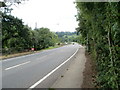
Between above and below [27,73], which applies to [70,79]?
above

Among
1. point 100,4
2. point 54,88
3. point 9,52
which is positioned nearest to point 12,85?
point 54,88

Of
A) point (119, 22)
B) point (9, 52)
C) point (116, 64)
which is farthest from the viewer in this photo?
point (9, 52)

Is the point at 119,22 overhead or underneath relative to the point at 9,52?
overhead

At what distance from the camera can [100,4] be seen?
6523 mm

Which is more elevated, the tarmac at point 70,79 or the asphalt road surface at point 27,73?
the tarmac at point 70,79

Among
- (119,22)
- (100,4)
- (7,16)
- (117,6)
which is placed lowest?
(119,22)

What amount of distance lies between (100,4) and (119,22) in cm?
216

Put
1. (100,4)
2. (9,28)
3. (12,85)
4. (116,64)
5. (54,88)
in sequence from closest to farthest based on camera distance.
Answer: (116,64)
(100,4)
(54,88)
(12,85)
(9,28)

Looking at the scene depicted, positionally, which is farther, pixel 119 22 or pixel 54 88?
pixel 54 88

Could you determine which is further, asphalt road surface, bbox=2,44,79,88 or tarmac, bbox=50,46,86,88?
asphalt road surface, bbox=2,44,79,88

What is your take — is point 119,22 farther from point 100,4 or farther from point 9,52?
point 9,52

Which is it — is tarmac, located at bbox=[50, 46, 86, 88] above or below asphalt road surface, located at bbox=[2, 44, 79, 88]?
above

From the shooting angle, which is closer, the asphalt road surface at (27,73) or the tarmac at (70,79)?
the tarmac at (70,79)

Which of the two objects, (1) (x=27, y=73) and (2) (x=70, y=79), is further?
(1) (x=27, y=73)
